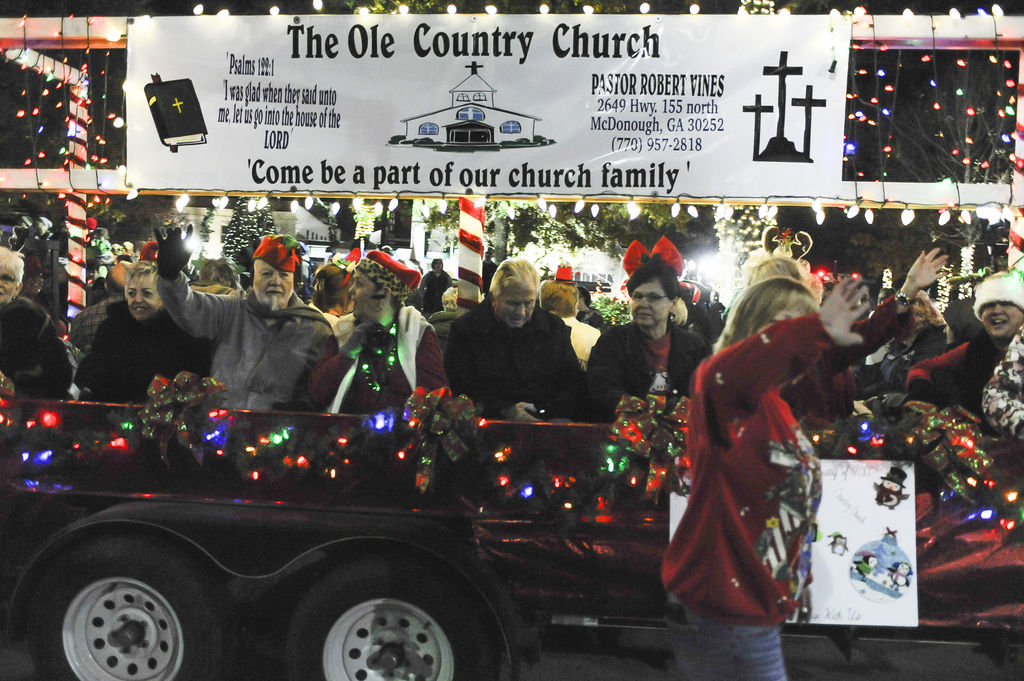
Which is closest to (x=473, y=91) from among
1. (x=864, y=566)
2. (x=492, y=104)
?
(x=492, y=104)

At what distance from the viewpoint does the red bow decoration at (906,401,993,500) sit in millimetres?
3750

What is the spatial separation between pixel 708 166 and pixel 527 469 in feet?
7.09

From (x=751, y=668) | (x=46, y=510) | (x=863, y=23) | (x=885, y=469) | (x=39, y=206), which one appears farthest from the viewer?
(x=39, y=206)

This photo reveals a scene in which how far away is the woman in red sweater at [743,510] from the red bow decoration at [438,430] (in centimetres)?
134

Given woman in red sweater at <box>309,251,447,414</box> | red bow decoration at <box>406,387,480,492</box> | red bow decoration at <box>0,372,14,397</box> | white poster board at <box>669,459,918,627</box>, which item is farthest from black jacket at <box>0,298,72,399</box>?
white poster board at <box>669,459,918,627</box>

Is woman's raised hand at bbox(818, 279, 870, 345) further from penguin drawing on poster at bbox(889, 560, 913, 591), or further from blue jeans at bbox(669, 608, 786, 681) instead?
penguin drawing on poster at bbox(889, 560, 913, 591)

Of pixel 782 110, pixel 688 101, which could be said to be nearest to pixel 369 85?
pixel 688 101

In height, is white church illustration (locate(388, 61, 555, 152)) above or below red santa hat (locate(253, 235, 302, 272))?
above

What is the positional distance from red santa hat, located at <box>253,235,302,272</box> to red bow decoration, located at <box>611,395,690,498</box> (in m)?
2.23

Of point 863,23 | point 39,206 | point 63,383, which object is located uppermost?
point 39,206

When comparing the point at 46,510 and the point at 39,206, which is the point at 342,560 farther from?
the point at 39,206

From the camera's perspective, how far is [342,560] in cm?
404

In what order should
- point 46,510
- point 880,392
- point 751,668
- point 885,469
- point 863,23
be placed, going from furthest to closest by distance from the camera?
point 880,392 < point 863,23 < point 46,510 < point 885,469 < point 751,668

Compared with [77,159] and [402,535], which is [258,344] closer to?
[402,535]
